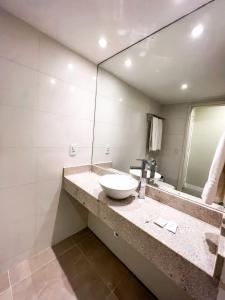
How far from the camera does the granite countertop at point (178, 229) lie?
70cm

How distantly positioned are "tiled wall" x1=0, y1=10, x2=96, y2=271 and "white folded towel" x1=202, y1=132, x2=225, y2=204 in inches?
53.2

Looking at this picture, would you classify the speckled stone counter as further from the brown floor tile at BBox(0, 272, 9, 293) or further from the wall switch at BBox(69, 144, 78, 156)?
the brown floor tile at BBox(0, 272, 9, 293)

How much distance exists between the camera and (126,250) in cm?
151

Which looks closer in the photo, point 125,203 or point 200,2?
point 200,2

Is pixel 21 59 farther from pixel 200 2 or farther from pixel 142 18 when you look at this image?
pixel 200 2

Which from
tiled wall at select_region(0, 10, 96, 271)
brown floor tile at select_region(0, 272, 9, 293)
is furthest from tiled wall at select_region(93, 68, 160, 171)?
brown floor tile at select_region(0, 272, 9, 293)

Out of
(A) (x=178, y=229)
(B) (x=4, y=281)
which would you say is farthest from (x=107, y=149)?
(B) (x=4, y=281)

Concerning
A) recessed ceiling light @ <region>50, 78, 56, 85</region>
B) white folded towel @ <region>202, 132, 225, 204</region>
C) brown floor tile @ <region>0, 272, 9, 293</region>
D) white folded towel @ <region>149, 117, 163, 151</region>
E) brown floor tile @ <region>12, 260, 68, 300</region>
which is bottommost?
brown floor tile @ <region>12, 260, 68, 300</region>

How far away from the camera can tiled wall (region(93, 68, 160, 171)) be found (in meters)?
1.57

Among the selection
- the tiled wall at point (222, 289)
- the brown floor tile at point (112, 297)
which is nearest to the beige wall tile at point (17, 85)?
the tiled wall at point (222, 289)

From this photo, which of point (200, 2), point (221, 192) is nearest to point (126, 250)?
point (221, 192)

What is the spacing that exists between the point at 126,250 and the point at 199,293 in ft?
3.31

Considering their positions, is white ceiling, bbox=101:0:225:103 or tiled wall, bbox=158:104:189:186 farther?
tiled wall, bbox=158:104:189:186

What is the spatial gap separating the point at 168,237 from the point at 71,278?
1143 mm
